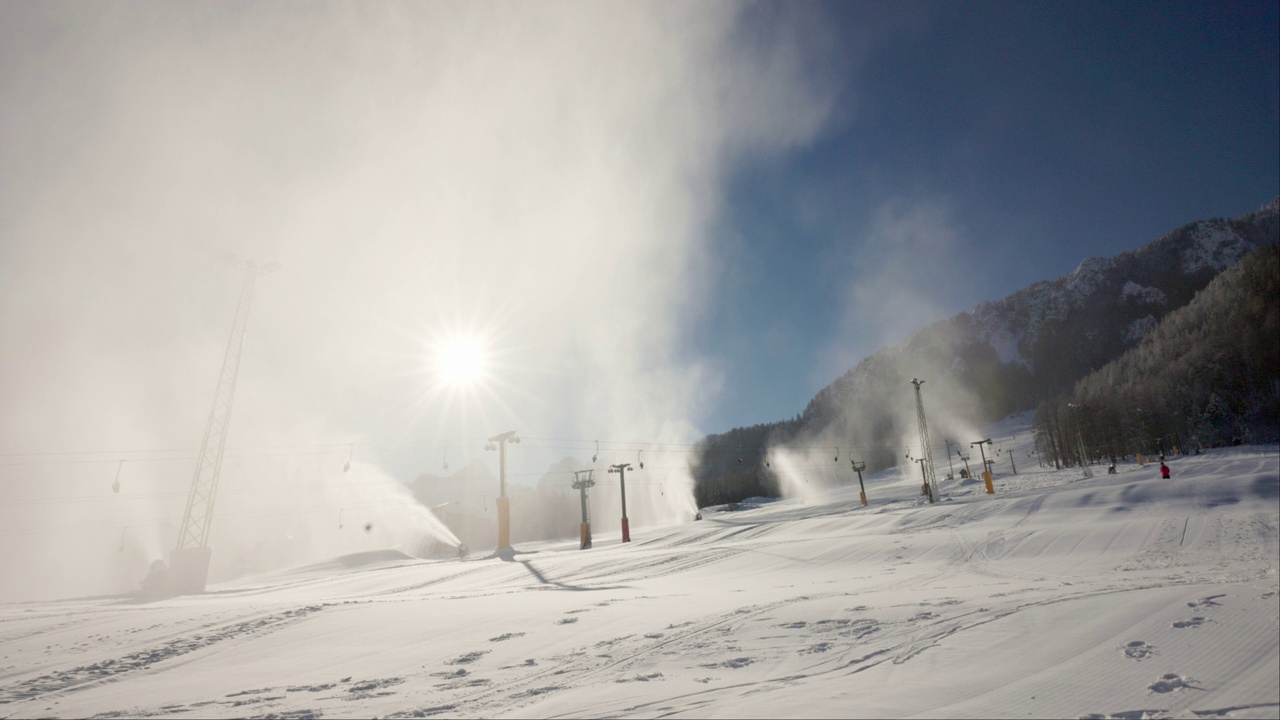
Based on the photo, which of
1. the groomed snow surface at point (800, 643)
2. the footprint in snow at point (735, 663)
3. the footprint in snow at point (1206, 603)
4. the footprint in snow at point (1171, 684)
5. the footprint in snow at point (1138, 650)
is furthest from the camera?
the footprint in snow at point (735, 663)

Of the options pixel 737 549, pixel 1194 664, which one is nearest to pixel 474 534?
pixel 737 549

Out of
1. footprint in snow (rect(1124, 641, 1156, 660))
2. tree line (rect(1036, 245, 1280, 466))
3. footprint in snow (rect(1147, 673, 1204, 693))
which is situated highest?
tree line (rect(1036, 245, 1280, 466))

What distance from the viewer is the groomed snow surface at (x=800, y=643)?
3.72 metres

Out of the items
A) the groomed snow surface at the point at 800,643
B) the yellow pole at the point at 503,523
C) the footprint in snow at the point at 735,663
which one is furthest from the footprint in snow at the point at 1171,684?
the yellow pole at the point at 503,523

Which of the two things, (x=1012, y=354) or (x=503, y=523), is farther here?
(x=1012, y=354)

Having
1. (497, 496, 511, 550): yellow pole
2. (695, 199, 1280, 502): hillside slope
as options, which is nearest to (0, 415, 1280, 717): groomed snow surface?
(695, 199, 1280, 502): hillside slope

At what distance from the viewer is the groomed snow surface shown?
372 centimetres

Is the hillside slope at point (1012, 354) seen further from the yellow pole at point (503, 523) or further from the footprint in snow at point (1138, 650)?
the yellow pole at point (503, 523)

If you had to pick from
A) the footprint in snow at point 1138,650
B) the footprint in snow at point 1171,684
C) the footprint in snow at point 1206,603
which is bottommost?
the footprint in snow at point 1138,650

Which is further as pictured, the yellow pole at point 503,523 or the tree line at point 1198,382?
the yellow pole at point 503,523

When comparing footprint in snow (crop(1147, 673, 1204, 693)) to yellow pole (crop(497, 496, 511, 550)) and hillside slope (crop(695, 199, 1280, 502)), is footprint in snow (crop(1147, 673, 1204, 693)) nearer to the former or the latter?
hillside slope (crop(695, 199, 1280, 502))

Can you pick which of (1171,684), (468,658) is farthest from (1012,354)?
(468,658)

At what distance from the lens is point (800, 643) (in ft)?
21.7

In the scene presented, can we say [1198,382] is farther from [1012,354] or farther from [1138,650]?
[1012,354]
